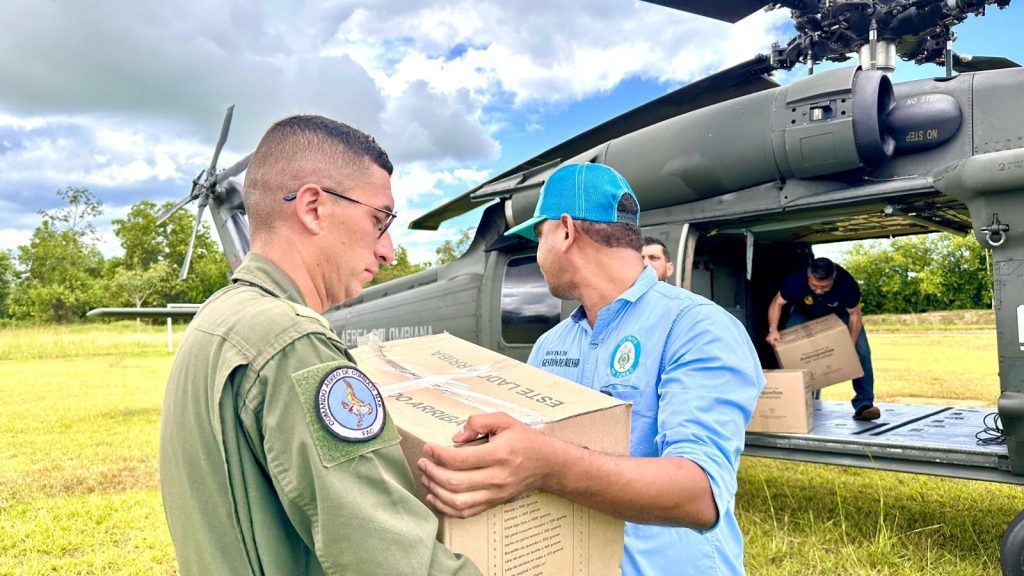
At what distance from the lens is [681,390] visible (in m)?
1.59

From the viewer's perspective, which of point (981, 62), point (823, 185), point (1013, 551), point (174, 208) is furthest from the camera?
point (174, 208)

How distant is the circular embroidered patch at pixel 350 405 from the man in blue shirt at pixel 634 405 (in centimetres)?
11

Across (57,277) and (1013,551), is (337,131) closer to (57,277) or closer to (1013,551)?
(1013,551)

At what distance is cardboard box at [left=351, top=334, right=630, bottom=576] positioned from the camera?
116 cm

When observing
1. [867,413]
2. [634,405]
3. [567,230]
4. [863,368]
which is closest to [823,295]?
[863,368]

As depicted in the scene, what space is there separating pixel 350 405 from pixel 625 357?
0.94m

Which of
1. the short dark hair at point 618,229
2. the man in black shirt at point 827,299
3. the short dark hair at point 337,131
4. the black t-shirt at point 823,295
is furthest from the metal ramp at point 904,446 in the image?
Answer: the short dark hair at point 337,131

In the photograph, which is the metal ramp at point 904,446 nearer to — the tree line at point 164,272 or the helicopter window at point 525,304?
the helicopter window at point 525,304

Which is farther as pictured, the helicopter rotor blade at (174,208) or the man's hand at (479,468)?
the helicopter rotor blade at (174,208)

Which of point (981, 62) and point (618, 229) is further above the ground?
point (981, 62)

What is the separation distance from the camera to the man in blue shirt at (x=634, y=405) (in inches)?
44.5

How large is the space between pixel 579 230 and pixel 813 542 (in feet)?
11.9

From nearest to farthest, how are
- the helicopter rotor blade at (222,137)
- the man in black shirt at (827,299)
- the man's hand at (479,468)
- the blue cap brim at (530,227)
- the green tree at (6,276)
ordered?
the man's hand at (479,468)
the blue cap brim at (530,227)
the man in black shirt at (827,299)
the helicopter rotor blade at (222,137)
the green tree at (6,276)

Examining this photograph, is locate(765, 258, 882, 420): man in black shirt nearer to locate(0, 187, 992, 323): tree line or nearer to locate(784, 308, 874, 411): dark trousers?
locate(784, 308, 874, 411): dark trousers
